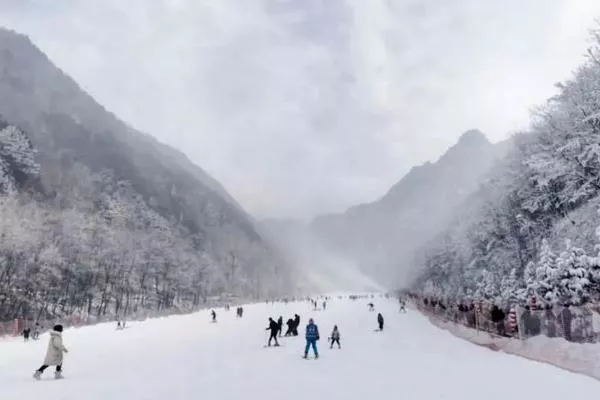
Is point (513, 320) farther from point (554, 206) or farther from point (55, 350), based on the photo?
point (554, 206)

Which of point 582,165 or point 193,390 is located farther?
point 582,165

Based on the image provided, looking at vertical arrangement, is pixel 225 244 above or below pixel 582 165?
above

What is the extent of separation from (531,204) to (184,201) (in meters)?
165

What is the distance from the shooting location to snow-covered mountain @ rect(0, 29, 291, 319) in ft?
238

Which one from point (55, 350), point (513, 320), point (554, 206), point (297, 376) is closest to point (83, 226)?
point (554, 206)

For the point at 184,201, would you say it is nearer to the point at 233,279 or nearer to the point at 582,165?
the point at 233,279

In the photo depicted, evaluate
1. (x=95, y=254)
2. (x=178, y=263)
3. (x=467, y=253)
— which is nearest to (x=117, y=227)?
(x=178, y=263)

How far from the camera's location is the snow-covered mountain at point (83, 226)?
238 ft

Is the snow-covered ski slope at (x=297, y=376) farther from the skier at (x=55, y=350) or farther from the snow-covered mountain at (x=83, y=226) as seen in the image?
the snow-covered mountain at (x=83, y=226)

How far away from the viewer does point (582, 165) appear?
29938 millimetres

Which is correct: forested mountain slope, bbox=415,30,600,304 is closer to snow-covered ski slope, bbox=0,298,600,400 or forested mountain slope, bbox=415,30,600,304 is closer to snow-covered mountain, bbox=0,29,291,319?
snow-covered ski slope, bbox=0,298,600,400

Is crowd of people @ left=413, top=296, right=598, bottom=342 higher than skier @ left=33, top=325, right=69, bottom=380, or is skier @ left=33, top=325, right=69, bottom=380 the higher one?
crowd of people @ left=413, top=296, right=598, bottom=342

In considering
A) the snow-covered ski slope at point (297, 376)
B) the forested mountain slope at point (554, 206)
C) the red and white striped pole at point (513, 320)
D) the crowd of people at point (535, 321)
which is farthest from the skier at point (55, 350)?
the forested mountain slope at point (554, 206)

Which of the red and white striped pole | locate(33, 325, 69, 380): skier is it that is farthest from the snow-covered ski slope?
the red and white striped pole
